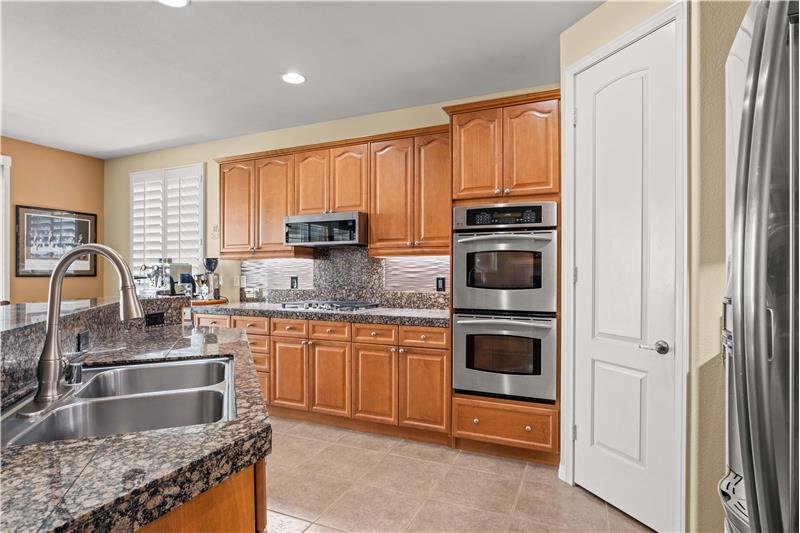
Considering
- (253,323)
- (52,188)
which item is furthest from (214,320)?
(52,188)

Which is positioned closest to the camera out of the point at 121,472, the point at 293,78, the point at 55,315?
the point at 121,472

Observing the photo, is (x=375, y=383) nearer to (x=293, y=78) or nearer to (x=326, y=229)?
(x=326, y=229)

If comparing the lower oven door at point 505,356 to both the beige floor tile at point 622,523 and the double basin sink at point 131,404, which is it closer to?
the beige floor tile at point 622,523

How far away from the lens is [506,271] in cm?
290

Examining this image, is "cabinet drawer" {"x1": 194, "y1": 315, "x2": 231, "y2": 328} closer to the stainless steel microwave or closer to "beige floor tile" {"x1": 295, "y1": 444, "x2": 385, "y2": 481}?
the stainless steel microwave

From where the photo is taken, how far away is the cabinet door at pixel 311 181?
3920 mm

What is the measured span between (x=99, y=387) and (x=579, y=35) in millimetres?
2894

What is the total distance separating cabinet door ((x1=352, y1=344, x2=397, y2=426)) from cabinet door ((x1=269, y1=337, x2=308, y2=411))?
484mm

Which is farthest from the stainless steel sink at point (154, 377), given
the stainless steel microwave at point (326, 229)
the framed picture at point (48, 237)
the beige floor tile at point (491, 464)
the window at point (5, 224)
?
the window at point (5, 224)

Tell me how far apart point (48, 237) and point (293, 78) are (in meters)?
3.74

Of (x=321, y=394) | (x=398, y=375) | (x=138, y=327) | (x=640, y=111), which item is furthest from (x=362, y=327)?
(x=640, y=111)

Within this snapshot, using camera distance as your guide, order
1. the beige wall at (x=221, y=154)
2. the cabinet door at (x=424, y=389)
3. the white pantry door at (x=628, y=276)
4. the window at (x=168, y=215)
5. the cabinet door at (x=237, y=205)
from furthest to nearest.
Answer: the window at (x=168, y=215) → the cabinet door at (x=237, y=205) → the beige wall at (x=221, y=154) → the cabinet door at (x=424, y=389) → the white pantry door at (x=628, y=276)

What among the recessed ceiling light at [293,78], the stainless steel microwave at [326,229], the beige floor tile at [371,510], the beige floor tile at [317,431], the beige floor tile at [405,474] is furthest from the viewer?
the stainless steel microwave at [326,229]

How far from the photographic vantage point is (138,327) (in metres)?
2.32
